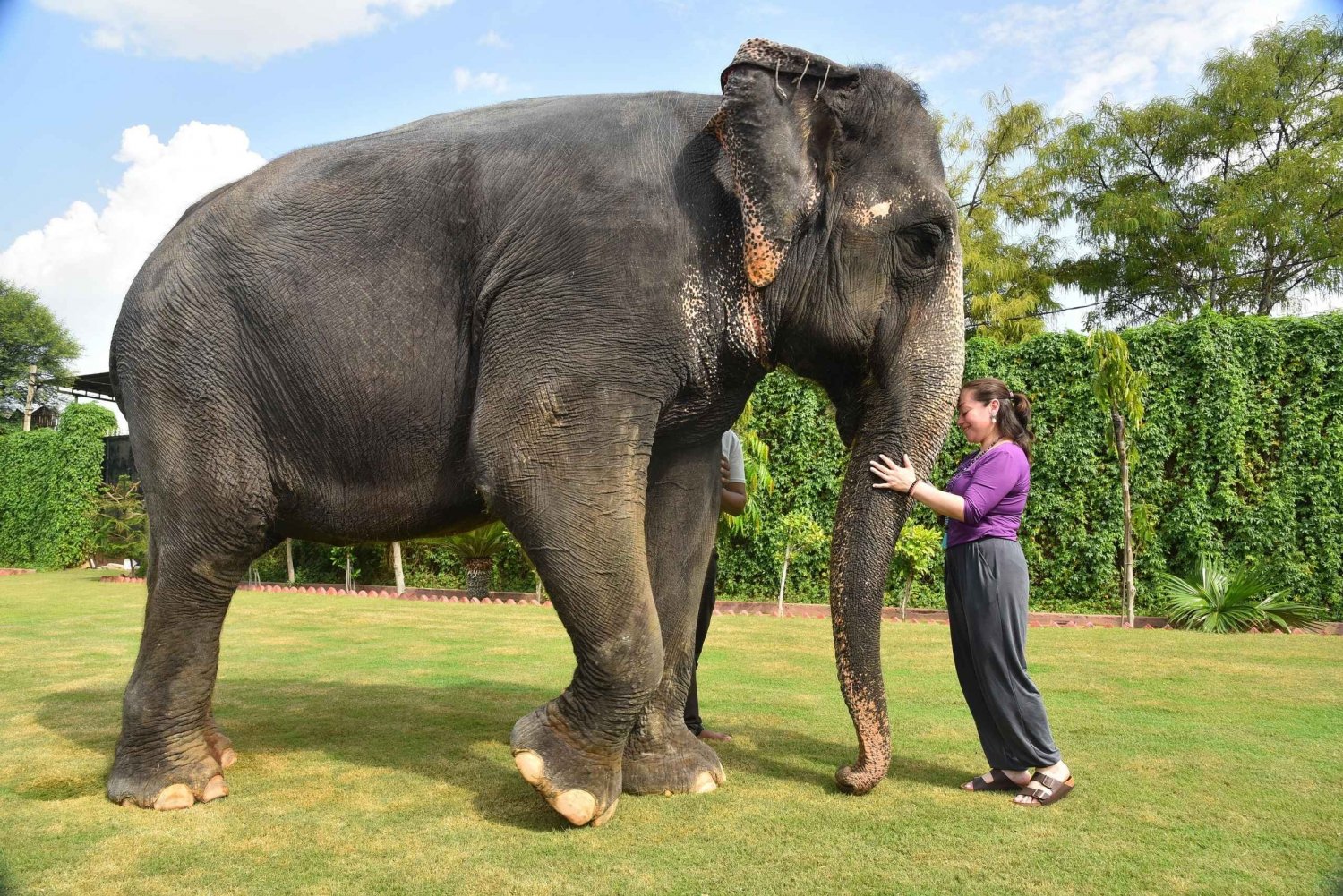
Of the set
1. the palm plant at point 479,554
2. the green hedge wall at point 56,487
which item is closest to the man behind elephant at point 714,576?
the palm plant at point 479,554

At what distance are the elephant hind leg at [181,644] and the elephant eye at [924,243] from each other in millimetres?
2584

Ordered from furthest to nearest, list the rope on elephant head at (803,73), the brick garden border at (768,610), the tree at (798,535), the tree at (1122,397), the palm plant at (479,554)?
1. the palm plant at (479,554)
2. the tree at (798,535)
3. the brick garden border at (768,610)
4. the tree at (1122,397)
5. the rope on elephant head at (803,73)

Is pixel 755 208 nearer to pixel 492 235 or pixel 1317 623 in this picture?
pixel 492 235

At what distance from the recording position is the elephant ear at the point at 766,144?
11.0 feet

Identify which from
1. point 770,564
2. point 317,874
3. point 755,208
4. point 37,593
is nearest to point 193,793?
point 317,874

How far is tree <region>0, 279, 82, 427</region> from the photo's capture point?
46.6 metres

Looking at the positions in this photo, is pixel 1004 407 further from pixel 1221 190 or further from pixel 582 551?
pixel 1221 190

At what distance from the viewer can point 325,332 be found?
12.1 ft

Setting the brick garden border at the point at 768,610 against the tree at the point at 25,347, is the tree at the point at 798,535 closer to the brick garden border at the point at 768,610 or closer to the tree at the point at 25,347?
the brick garden border at the point at 768,610

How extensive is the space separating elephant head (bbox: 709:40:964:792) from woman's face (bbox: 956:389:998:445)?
0.49 metres

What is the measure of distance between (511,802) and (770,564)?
1039cm

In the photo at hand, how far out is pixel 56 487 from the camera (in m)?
22.6

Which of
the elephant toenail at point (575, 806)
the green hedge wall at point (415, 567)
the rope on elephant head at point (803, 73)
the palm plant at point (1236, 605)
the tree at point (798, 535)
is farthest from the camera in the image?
the green hedge wall at point (415, 567)

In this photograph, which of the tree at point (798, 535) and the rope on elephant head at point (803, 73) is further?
the tree at point (798, 535)
